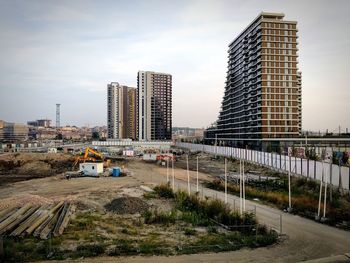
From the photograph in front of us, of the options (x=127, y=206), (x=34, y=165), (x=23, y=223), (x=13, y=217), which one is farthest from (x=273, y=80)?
(x=23, y=223)

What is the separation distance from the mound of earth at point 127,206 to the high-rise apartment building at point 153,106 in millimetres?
133639

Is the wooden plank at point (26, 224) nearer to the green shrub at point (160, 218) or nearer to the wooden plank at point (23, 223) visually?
the wooden plank at point (23, 223)

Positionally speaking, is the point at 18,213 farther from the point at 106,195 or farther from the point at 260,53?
the point at 260,53

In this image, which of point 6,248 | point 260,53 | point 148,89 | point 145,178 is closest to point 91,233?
point 6,248

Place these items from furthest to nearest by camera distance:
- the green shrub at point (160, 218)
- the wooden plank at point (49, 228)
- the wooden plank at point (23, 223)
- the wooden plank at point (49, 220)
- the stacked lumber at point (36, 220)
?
the green shrub at point (160, 218)
the stacked lumber at point (36, 220)
the wooden plank at point (49, 220)
the wooden plank at point (23, 223)
the wooden plank at point (49, 228)

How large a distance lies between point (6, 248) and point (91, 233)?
5127 mm

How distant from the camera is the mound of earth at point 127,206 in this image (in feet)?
80.4

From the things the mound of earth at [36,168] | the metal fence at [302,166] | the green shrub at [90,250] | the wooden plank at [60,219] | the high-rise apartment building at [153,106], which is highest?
the high-rise apartment building at [153,106]

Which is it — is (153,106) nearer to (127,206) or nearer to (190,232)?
(127,206)

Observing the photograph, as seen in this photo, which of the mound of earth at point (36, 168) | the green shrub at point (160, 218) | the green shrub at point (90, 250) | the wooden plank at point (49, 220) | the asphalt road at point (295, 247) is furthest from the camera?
the mound of earth at point (36, 168)

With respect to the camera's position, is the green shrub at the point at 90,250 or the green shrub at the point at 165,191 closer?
the green shrub at the point at 90,250

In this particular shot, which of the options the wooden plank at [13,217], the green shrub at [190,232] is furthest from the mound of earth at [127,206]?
the green shrub at [190,232]

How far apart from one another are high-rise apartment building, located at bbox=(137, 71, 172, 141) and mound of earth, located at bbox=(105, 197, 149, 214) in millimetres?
133639

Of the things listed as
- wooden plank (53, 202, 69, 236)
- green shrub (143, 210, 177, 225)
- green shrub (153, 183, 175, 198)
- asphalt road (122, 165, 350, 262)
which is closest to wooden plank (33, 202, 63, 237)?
wooden plank (53, 202, 69, 236)
